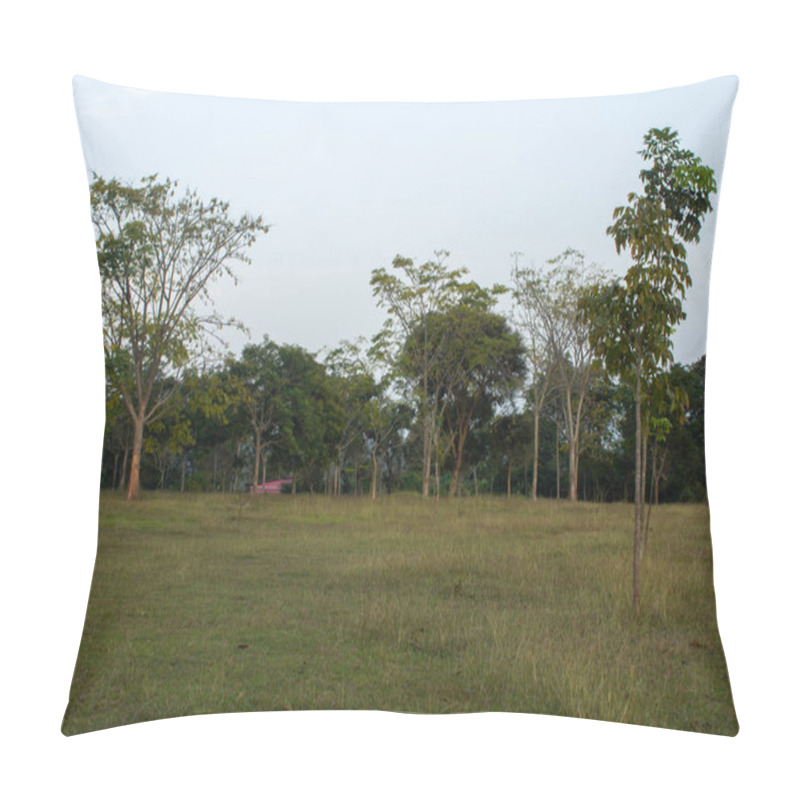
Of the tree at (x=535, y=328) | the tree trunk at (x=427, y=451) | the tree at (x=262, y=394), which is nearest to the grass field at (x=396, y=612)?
the tree trunk at (x=427, y=451)

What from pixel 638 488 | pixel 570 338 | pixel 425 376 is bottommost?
pixel 638 488

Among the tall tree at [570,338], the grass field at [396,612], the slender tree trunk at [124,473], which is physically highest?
the tall tree at [570,338]

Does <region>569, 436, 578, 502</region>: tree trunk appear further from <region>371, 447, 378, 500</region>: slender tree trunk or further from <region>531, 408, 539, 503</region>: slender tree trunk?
<region>371, 447, 378, 500</region>: slender tree trunk

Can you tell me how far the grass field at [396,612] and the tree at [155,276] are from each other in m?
0.51

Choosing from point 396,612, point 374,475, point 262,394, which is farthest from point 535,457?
point 262,394

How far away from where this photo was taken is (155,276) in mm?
3885

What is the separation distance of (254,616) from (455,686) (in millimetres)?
906

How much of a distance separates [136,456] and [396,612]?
138 centimetres

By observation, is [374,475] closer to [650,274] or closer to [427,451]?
[427,451]

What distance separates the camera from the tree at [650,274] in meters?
3.75

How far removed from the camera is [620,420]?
153 inches

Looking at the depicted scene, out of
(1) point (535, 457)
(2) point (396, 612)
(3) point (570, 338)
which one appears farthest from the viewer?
(1) point (535, 457)

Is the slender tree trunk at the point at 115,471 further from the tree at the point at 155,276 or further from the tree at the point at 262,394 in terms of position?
the tree at the point at 262,394

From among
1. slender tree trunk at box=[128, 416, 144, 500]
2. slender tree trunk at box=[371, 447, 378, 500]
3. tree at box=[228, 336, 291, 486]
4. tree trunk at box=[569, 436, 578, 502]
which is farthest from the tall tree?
slender tree trunk at box=[128, 416, 144, 500]
